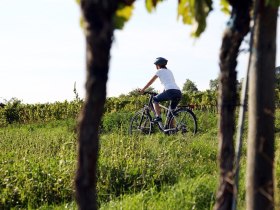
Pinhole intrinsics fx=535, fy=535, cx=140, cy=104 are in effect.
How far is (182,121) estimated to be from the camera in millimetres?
9727

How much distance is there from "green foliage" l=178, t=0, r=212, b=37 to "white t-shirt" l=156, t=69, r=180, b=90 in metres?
6.86

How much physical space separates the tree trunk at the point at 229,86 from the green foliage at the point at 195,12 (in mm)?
124

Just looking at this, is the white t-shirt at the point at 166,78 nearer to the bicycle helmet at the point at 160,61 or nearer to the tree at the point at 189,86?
the bicycle helmet at the point at 160,61

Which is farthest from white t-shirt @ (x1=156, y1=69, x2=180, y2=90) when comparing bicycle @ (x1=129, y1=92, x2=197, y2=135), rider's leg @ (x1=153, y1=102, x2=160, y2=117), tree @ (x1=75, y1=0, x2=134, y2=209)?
tree @ (x1=75, y1=0, x2=134, y2=209)

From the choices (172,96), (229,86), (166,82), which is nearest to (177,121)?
(172,96)

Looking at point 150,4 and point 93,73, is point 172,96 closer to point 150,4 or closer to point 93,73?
point 150,4

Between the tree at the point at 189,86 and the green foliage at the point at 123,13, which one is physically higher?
the tree at the point at 189,86

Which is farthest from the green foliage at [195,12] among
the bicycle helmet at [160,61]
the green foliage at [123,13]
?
the bicycle helmet at [160,61]

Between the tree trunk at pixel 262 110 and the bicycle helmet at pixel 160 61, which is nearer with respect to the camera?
the tree trunk at pixel 262 110

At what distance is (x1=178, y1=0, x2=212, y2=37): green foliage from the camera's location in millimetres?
2193

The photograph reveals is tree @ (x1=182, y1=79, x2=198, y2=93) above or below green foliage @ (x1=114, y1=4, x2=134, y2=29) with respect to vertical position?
above

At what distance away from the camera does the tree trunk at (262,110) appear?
2.30m

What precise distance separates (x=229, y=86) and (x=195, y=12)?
336mm

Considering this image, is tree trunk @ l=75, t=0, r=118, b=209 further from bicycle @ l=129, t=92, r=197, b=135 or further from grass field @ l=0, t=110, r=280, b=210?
bicycle @ l=129, t=92, r=197, b=135
